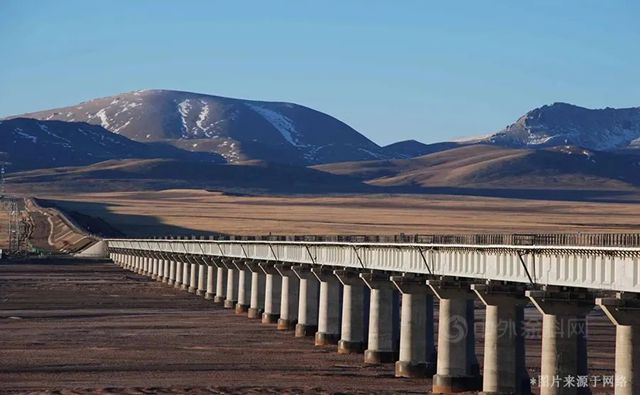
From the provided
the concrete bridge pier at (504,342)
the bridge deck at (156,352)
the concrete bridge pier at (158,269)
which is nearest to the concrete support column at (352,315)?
the bridge deck at (156,352)

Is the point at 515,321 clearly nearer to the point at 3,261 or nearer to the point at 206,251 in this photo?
the point at 206,251

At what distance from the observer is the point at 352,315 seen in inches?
2501

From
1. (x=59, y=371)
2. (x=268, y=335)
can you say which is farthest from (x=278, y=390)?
(x=268, y=335)

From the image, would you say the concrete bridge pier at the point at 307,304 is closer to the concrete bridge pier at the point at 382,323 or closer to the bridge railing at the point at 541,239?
the bridge railing at the point at 541,239

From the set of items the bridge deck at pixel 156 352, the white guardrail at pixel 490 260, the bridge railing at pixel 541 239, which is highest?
the bridge railing at pixel 541 239

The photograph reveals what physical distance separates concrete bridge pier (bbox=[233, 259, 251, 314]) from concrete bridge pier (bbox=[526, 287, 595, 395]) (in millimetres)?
48042

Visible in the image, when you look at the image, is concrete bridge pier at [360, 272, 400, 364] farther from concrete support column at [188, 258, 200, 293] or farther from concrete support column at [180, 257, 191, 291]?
concrete support column at [180, 257, 191, 291]

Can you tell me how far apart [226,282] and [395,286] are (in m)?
43.3

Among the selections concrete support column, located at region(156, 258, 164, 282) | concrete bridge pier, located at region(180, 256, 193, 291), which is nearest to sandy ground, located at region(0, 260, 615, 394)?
concrete bridge pier, located at region(180, 256, 193, 291)

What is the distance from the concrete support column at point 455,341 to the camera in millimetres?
49188

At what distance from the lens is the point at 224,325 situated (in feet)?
257

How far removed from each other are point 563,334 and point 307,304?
3218cm

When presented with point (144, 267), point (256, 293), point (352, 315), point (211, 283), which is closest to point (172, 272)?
point (144, 267)

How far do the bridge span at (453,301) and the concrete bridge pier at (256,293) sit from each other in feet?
0.23
